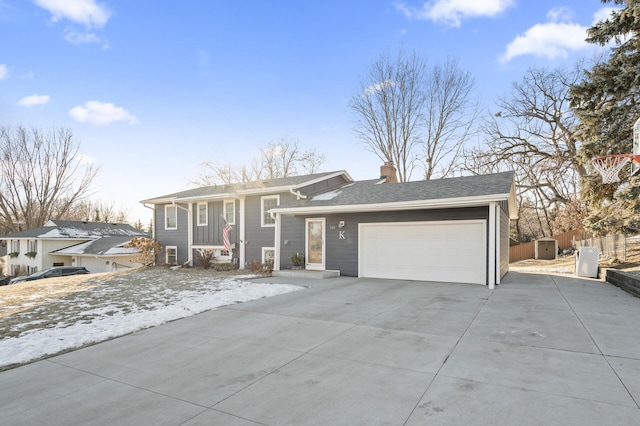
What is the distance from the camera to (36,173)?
29328 mm

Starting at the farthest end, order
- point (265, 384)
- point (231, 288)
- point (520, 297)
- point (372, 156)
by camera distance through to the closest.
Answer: point (372, 156), point (231, 288), point (520, 297), point (265, 384)

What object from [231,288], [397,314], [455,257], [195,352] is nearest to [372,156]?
[455,257]

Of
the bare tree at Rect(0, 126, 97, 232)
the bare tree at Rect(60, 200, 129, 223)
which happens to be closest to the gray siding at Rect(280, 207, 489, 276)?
the bare tree at Rect(0, 126, 97, 232)

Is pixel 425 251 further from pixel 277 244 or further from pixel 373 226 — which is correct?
pixel 277 244

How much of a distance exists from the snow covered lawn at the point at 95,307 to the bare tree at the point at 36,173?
983 inches

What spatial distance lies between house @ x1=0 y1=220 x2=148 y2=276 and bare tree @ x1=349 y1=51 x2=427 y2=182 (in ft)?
61.7

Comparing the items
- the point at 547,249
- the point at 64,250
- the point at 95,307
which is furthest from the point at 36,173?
the point at 547,249

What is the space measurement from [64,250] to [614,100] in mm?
33071

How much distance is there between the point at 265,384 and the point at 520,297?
6.68m

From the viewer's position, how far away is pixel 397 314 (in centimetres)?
618

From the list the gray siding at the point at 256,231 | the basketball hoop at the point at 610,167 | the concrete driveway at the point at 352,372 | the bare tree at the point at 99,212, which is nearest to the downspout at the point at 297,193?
the gray siding at the point at 256,231

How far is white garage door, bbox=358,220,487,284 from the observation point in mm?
9812

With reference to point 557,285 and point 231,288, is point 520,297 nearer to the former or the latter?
point 557,285

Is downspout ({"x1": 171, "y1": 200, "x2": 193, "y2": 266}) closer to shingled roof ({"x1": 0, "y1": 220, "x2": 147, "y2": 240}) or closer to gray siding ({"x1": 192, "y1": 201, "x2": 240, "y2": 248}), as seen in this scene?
gray siding ({"x1": 192, "y1": 201, "x2": 240, "y2": 248})
